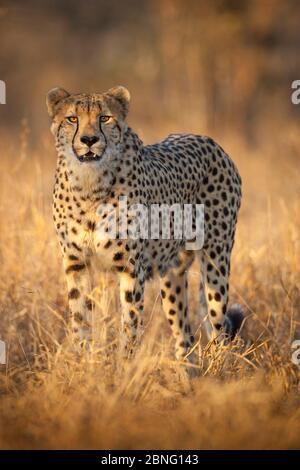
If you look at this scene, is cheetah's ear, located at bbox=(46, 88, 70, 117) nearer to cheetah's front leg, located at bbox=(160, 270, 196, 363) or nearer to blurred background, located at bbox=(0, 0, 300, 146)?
cheetah's front leg, located at bbox=(160, 270, 196, 363)

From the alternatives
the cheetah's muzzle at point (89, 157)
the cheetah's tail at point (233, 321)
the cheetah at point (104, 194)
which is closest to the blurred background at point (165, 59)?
the cheetah's tail at point (233, 321)

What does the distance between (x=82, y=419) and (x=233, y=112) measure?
27.9 feet

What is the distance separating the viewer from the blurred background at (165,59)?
1160 cm

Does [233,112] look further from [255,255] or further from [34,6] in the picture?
[255,255]

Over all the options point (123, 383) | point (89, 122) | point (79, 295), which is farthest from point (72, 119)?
point (123, 383)

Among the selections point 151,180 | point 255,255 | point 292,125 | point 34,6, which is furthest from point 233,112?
point 151,180

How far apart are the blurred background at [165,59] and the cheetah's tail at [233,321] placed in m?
5.39

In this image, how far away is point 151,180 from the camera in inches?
169

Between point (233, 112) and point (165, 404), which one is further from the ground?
point (233, 112)

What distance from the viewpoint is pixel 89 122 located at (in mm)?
3953

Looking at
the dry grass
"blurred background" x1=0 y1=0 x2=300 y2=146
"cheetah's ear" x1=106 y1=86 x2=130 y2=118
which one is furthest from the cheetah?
"blurred background" x1=0 y1=0 x2=300 y2=146
